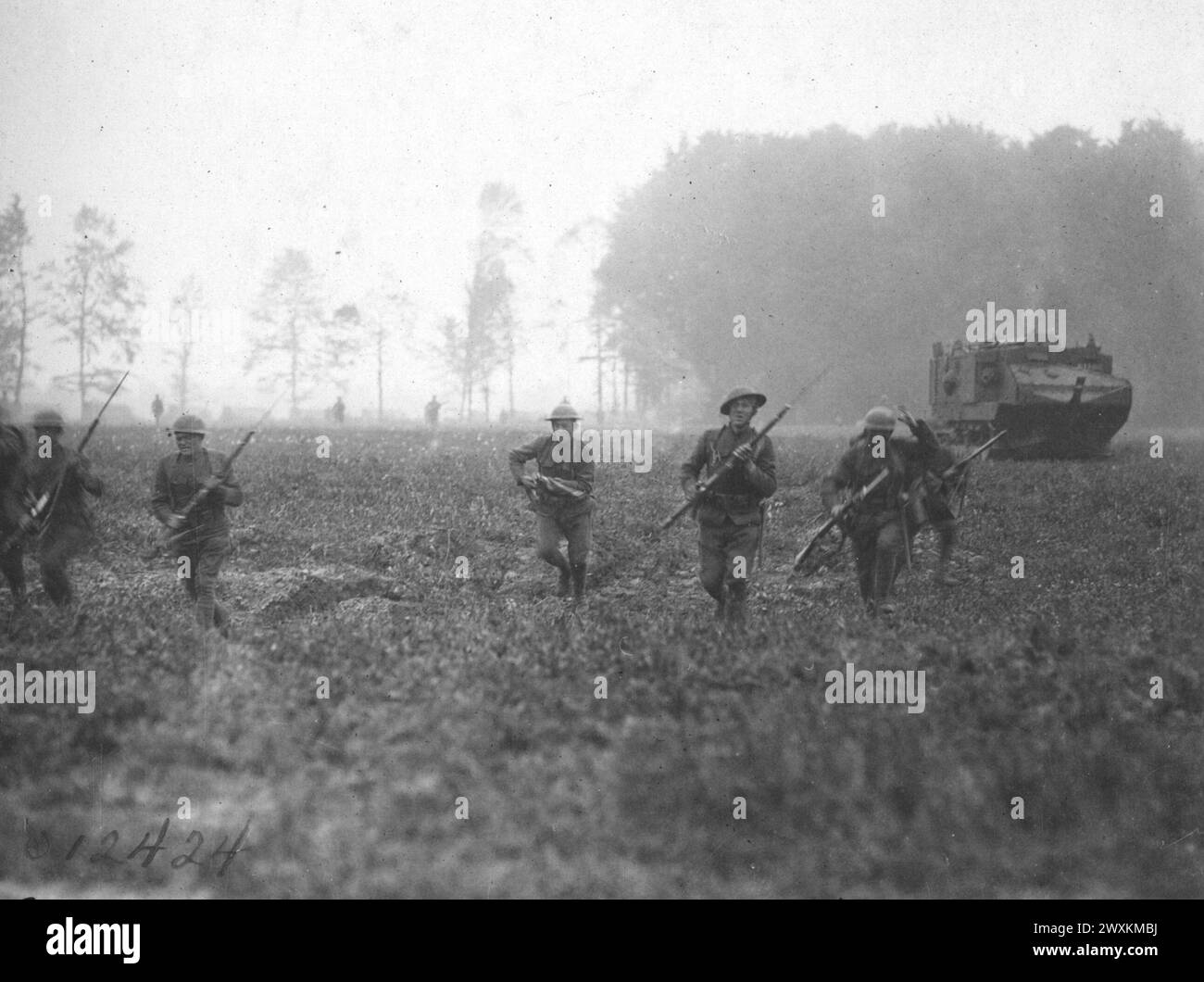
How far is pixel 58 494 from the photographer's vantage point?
30.1 ft

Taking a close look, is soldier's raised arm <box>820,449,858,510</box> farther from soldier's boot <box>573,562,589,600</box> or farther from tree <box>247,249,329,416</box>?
tree <box>247,249,329,416</box>

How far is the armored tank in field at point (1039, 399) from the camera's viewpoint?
1694 centimetres

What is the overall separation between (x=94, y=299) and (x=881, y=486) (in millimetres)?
8880

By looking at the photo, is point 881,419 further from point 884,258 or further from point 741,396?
point 884,258

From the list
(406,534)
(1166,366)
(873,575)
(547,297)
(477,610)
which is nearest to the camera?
(477,610)

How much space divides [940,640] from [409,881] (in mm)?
3914

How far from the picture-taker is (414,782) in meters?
5.69

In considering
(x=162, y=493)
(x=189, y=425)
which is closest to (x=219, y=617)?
(x=162, y=493)

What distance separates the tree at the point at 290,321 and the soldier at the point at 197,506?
3.55m

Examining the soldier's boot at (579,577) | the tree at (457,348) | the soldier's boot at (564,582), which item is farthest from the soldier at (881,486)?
the tree at (457,348)

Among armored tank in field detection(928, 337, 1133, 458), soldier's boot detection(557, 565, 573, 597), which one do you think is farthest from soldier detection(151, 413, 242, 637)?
armored tank in field detection(928, 337, 1133, 458)
